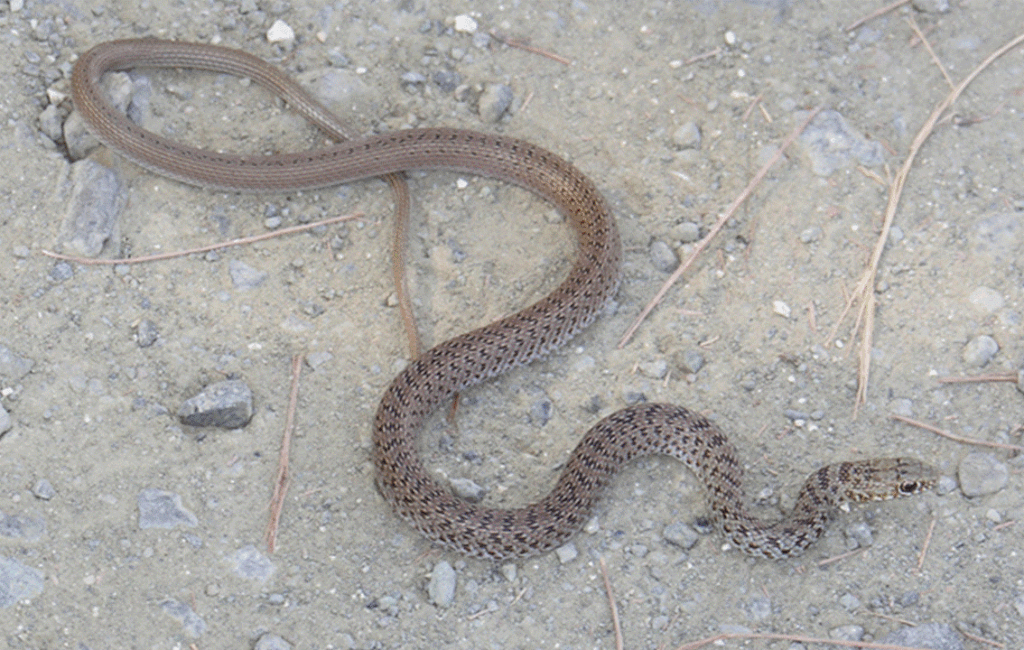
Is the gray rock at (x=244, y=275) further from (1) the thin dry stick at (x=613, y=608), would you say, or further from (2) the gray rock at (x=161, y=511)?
(1) the thin dry stick at (x=613, y=608)

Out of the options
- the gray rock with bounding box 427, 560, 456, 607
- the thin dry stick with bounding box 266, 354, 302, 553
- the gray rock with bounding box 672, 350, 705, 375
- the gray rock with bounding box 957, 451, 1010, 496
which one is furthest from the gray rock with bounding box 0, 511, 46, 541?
the gray rock with bounding box 957, 451, 1010, 496

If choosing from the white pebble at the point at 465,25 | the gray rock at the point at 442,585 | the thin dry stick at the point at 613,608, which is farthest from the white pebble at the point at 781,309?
the white pebble at the point at 465,25

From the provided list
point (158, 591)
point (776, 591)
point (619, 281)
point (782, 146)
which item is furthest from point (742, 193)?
point (158, 591)

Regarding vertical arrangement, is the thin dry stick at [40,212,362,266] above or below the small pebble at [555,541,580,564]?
above

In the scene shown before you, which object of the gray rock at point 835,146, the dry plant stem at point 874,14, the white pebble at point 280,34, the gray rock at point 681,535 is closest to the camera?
the gray rock at point 681,535

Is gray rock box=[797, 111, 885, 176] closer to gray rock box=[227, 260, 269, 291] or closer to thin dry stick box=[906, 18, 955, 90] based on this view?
thin dry stick box=[906, 18, 955, 90]

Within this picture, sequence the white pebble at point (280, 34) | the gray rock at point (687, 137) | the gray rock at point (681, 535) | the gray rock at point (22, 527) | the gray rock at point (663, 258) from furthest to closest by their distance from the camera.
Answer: the white pebble at point (280, 34) → the gray rock at point (687, 137) → the gray rock at point (663, 258) → the gray rock at point (681, 535) → the gray rock at point (22, 527)

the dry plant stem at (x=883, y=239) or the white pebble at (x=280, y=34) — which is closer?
the dry plant stem at (x=883, y=239)
